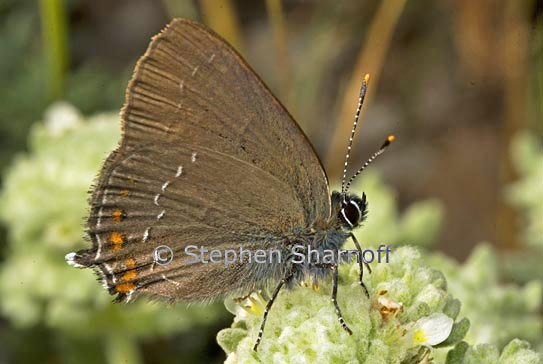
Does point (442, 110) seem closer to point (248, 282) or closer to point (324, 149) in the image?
point (324, 149)

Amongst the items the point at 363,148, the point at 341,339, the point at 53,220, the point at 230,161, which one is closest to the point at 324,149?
the point at 363,148

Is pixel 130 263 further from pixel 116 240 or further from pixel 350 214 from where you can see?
pixel 350 214

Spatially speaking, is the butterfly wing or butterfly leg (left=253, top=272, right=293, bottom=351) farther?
the butterfly wing

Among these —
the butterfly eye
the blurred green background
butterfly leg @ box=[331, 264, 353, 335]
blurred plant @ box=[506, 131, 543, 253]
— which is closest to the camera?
butterfly leg @ box=[331, 264, 353, 335]

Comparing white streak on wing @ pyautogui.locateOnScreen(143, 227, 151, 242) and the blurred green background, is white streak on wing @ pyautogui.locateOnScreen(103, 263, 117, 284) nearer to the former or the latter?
white streak on wing @ pyautogui.locateOnScreen(143, 227, 151, 242)

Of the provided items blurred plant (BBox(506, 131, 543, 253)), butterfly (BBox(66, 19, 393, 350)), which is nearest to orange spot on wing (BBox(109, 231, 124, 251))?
butterfly (BBox(66, 19, 393, 350))
